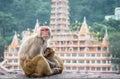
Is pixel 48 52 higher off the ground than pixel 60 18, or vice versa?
pixel 60 18

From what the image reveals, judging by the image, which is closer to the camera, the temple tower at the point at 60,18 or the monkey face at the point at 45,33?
the monkey face at the point at 45,33

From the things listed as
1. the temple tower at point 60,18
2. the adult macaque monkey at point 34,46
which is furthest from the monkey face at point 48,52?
the temple tower at point 60,18

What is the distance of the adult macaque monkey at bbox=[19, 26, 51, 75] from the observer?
4.38 meters

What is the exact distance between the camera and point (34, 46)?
14.4 feet

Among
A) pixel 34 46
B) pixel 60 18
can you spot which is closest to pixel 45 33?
pixel 34 46

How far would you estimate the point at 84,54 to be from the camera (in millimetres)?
30219

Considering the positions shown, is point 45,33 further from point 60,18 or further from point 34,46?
point 60,18

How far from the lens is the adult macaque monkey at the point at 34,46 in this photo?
14.4 feet

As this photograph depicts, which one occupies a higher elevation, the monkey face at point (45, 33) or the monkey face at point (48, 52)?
the monkey face at point (45, 33)

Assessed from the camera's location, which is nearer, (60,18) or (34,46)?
(34,46)

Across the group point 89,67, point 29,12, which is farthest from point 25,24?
point 89,67

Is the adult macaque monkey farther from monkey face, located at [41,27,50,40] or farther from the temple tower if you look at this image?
the temple tower

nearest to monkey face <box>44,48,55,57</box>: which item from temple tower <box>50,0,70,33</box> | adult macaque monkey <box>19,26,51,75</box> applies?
adult macaque monkey <box>19,26,51,75</box>

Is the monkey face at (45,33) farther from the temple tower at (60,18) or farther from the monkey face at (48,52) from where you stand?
the temple tower at (60,18)
